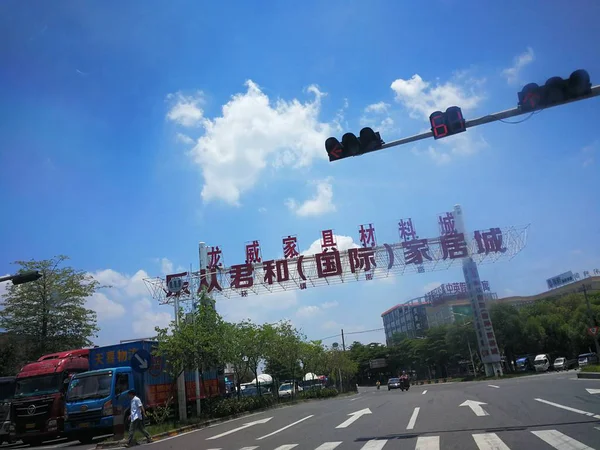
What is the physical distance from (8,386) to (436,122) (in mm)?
22642

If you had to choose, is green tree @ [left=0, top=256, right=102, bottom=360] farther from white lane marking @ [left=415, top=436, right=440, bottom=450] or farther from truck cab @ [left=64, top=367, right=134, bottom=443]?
white lane marking @ [left=415, top=436, right=440, bottom=450]

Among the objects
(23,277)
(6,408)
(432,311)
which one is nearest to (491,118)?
(23,277)

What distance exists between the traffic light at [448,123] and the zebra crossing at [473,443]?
19.2 ft

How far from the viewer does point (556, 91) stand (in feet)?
28.4

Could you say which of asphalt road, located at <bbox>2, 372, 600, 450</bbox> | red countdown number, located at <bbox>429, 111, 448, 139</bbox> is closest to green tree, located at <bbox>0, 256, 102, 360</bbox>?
asphalt road, located at <bbox>2, 372, 600, 450</bbox>

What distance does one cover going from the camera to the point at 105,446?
46.0ft

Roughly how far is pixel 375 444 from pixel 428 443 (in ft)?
3.69

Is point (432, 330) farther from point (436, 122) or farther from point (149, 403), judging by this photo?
point (436, 122)

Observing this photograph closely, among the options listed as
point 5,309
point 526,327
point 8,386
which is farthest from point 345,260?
point 526,327

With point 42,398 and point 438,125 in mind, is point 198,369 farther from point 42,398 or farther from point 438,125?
point 438,125

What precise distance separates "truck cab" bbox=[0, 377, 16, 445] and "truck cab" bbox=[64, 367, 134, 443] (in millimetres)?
3168

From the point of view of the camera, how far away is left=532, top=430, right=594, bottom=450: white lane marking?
25.3 feet

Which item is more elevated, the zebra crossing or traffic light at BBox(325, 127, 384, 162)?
traffic light at BBox(325, 127, 384, 162)

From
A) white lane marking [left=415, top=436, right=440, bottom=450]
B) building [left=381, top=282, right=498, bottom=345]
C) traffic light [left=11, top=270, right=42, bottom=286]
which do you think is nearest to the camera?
white lane marking [left=415, top=436, right=440, bottom=450]
